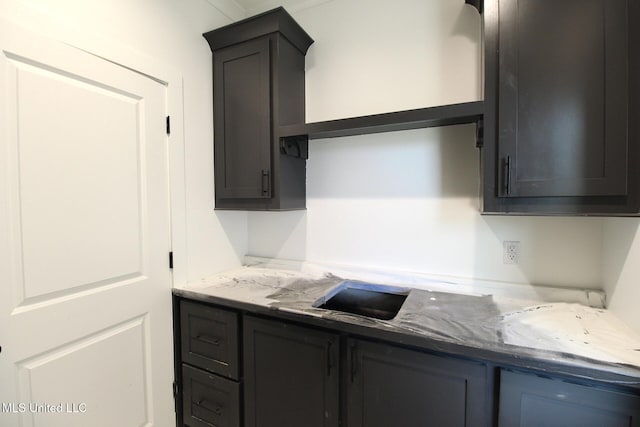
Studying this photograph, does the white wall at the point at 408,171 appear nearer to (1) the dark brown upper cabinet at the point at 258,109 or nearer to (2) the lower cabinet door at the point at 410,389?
(1) the dark brown upper cabinet at the point at 258,109

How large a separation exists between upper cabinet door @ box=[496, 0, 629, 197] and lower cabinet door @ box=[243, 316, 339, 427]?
1.02 meters

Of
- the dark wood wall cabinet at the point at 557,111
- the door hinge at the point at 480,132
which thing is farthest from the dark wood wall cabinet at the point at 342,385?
the door hinge at the point at 480,132

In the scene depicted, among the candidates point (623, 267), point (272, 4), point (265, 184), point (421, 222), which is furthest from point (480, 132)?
point (272, 4)

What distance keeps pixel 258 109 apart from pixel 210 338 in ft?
4.29

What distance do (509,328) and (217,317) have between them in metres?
1.31

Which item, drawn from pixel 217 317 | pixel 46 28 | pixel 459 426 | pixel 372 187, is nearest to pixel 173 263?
pixel 217 317

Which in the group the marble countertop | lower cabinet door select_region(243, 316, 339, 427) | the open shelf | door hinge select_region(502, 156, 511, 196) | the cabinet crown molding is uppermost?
the cabinet crown molding

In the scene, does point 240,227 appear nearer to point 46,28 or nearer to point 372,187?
point 372,187

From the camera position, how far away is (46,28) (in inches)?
42.3

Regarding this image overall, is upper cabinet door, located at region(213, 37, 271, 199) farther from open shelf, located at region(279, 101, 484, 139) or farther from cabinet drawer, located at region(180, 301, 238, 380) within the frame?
cabinet drawer, located at region(180, 301, 238, 380)

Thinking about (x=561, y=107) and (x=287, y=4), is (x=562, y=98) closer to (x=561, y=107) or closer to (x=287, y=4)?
(x=561, y=107)

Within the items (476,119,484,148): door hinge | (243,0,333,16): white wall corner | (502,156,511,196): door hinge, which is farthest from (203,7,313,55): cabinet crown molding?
(502,156,511,196): door hinge

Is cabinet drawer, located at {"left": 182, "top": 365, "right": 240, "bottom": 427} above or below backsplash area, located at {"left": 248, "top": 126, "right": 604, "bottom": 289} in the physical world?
below

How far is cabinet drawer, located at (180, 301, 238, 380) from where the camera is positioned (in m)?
1.41
